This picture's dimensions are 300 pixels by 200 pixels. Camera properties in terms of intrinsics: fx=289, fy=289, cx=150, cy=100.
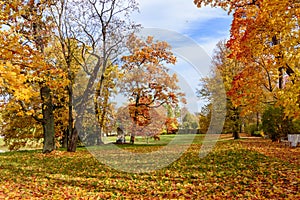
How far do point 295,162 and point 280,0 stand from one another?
17.9ft

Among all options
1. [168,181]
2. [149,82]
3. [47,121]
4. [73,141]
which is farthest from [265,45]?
[149,82]

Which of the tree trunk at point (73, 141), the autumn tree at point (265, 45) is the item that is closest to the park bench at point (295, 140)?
the autumn tree at point (265, 45)

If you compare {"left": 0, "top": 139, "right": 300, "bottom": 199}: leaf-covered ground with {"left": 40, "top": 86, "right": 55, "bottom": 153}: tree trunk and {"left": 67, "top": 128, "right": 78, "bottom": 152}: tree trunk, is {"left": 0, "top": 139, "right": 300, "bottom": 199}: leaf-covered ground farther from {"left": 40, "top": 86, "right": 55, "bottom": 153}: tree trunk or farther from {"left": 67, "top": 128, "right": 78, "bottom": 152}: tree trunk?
{"left": 67, "top": 128, "right": 78, "bottom": 152}: tree trunk

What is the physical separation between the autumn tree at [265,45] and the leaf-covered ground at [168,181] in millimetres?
1931

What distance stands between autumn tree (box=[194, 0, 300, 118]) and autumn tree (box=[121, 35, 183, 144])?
635 cm

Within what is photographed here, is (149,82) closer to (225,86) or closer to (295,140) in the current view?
(225,86)

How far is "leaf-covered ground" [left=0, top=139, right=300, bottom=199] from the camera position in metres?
6.04

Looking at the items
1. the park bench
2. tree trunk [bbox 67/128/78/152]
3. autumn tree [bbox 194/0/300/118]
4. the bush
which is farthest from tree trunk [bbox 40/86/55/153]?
the bush

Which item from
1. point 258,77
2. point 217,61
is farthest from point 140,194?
point 217,61

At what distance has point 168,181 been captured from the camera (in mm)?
7176

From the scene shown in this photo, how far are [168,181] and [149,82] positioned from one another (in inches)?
554

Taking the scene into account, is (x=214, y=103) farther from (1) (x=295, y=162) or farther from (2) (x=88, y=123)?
(1) (x=295, y=162)

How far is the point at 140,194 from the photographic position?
6.19m

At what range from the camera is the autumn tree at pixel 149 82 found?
66.9ft
